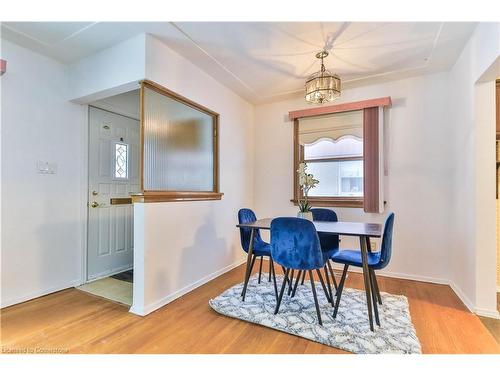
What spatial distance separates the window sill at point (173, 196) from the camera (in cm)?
220

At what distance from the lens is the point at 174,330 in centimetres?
191

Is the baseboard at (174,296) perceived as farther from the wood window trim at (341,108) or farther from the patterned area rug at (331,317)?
the wood window trim at (341,108)

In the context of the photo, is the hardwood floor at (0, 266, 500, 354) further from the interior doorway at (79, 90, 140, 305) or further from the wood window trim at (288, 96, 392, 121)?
the wood window trim at (288, 96, 392, 121)

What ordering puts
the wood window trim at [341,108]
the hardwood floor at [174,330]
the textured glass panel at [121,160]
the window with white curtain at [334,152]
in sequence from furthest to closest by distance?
1. the window with white curtain at [334,152]
2. the textured glass panel at [121,160]
3. the wood window trim at [341,108]
4. the hardwood floor at [174,330]

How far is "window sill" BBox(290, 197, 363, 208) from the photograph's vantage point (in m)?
3.32

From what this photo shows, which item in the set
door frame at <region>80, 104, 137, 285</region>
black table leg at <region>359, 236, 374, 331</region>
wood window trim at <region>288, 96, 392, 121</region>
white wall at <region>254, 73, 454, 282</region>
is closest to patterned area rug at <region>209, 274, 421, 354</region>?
black table leg at <region>359, 236, 374, 331</region>

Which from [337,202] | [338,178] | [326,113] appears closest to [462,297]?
[337,202]

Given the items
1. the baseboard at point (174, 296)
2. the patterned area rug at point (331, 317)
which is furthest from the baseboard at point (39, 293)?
the patterned area rug at point (331, 317)

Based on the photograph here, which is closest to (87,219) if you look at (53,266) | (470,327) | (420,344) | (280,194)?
(53,266)

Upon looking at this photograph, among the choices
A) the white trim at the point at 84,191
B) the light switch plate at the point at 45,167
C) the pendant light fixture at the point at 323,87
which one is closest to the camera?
the pendant light fixture at the point at 323,87

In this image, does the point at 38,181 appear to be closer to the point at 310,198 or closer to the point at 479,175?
the point at 310,198

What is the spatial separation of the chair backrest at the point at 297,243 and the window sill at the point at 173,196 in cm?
110

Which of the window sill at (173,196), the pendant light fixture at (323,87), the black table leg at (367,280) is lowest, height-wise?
the black table leg at (367,280)
